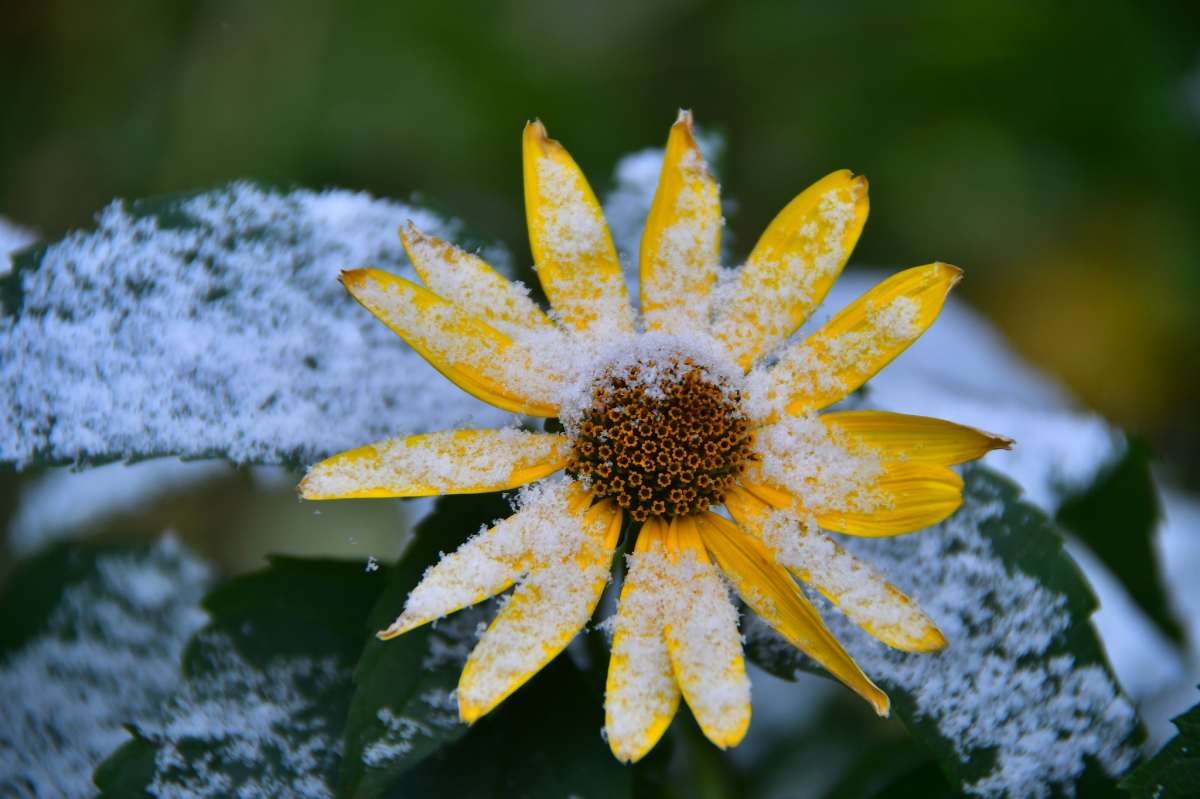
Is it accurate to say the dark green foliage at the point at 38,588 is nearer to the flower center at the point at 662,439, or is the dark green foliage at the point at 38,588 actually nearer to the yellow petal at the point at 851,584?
the flower center at the point at 662,439

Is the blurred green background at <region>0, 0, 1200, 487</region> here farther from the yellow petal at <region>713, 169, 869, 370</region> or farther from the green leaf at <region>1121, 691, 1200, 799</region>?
the green leaf at <region>1121, 691, 1200, 799</region>

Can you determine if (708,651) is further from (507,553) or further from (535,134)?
(535,134)

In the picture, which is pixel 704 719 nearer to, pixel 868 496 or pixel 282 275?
pixel 868 496

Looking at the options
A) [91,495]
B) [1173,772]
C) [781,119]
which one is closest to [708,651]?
[1173,772]

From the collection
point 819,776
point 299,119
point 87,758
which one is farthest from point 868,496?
point 299,119

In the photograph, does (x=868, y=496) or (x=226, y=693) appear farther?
(x=226, y=693)

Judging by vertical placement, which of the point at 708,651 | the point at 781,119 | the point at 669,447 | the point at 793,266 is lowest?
the point at 708,651
